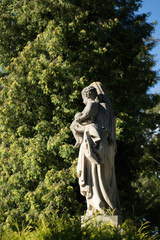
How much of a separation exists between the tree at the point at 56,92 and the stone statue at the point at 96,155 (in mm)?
5231

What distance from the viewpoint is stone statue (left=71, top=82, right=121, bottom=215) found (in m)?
6.03

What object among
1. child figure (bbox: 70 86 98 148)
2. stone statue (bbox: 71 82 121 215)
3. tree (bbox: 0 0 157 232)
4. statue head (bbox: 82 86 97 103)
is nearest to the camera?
stone statue (bbox: 71 82 121 215)

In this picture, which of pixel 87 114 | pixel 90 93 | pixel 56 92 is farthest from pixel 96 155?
pixel 56 92

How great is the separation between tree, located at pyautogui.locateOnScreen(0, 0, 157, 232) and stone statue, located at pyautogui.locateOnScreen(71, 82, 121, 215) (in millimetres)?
5231

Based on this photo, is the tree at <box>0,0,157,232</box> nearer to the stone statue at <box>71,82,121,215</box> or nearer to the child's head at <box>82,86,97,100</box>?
the stone statue at <box>71,82,121,215</box>

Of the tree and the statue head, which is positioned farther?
the tree

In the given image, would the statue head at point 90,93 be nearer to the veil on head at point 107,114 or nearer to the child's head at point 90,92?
the child's head at point 90,92

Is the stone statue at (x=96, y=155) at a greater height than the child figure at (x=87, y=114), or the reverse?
the child figure at (x=87, y=114)

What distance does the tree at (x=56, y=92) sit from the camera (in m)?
12.0

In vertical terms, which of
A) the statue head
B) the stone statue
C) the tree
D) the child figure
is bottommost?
the stone statue

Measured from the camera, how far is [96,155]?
6082mm

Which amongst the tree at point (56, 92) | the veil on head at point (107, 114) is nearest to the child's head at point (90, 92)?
the veil on head at point (107, 114)

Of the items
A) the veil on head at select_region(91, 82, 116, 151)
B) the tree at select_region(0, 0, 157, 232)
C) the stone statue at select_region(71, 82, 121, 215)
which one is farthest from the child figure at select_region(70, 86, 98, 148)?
the tree at select_region(0, 0, 157, 232)

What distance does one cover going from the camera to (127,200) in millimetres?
13766
